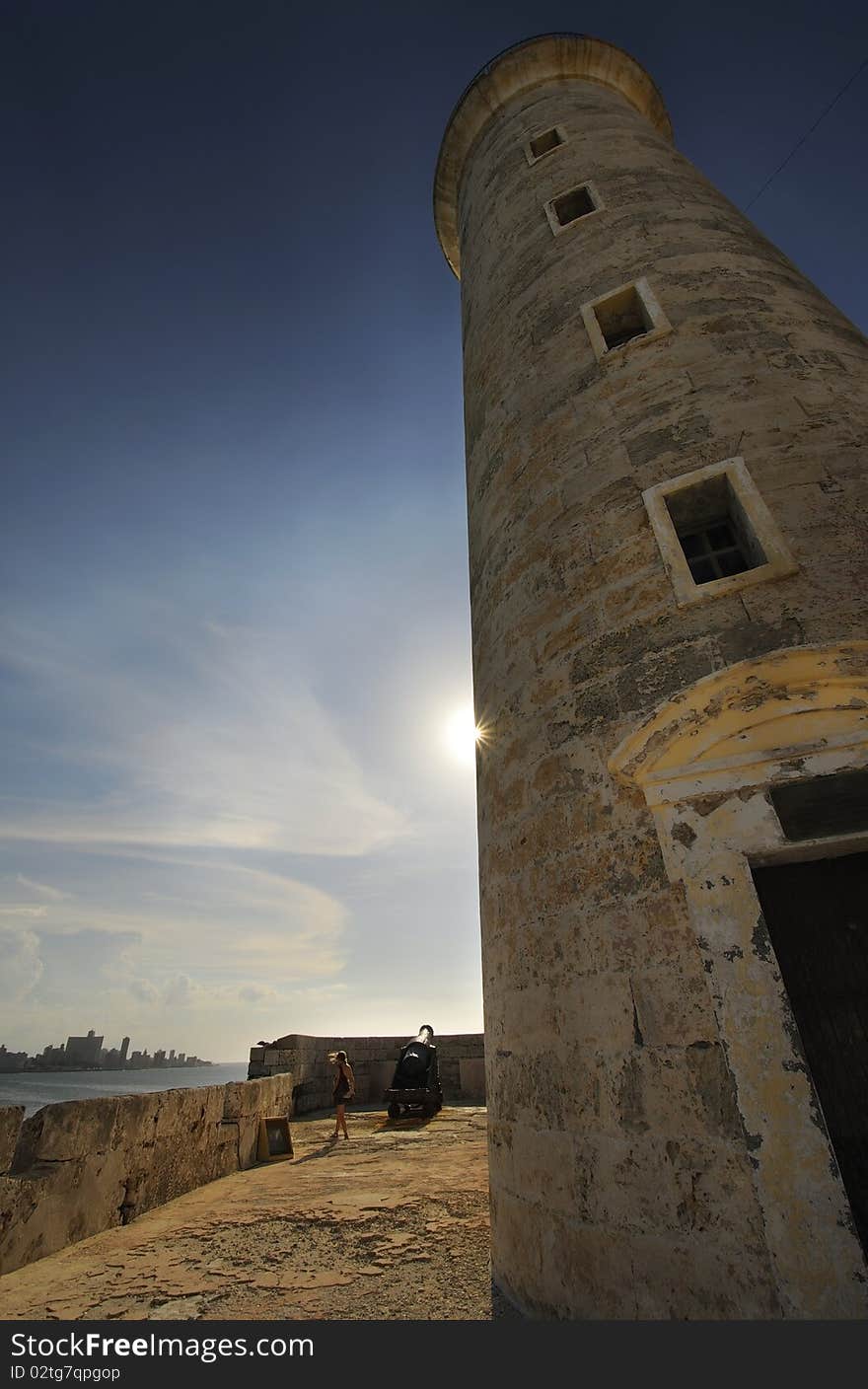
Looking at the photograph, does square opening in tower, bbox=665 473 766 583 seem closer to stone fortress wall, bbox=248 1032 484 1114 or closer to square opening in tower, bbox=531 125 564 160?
square opening in tower, bbox=531 125 564 160

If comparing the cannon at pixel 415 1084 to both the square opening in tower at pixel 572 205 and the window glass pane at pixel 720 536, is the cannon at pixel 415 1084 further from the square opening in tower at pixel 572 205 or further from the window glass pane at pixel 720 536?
the square opening in tower at pixel 572 205

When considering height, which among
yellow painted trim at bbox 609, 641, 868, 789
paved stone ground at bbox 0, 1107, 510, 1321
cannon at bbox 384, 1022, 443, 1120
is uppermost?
yellow painted trim at bbox 609, 641, 868, 789

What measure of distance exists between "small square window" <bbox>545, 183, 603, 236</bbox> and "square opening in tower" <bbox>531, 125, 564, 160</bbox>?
241 cm

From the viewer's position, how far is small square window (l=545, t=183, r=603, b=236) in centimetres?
820

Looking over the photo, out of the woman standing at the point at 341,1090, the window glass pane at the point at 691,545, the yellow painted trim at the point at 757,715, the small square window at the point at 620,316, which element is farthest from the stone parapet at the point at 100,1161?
the small square window at the point at 620,316

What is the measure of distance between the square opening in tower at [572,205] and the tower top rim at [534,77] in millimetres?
5918

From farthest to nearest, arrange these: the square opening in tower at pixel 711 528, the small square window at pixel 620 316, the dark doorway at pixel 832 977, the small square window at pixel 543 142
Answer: the small square window at pixel 543 142, the small square window at pixel 620 316, the square opening in tower at pixel 711 528, the dark doorway at pixel 832 977

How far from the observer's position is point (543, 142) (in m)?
10.2

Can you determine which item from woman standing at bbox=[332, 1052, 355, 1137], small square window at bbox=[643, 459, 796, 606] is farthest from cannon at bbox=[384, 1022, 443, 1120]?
small square window at bbox=[643, 459, 796, 606]

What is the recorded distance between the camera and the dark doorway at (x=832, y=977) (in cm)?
317

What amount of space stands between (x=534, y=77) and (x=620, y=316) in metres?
9.76

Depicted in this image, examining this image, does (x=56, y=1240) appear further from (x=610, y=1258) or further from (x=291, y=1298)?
(x=610, y=1258)

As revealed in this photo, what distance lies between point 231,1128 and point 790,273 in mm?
11642

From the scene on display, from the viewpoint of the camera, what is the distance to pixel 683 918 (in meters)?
3.49
